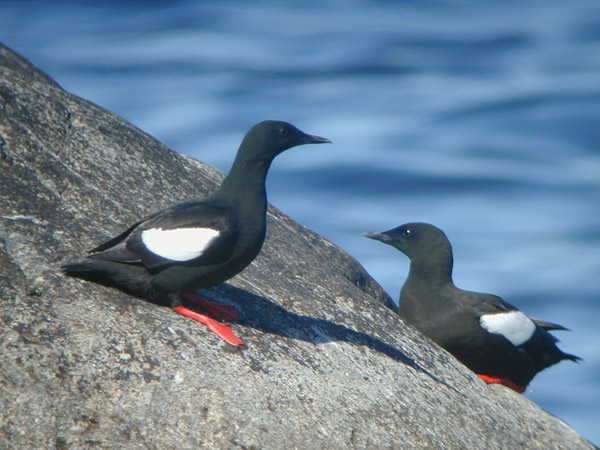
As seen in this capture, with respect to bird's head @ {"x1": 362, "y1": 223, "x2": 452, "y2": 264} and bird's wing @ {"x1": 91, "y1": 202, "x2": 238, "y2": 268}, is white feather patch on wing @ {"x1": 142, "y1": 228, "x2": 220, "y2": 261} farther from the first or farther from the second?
bird's head @ {"x1": 362, "y1": 223, "x2": 452, "y2": 264}

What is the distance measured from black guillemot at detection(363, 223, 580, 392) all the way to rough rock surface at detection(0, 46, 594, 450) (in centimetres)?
111

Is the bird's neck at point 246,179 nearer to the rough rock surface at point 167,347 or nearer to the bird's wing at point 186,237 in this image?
the bird's wing at point 186,237

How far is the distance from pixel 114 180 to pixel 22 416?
2332 mm

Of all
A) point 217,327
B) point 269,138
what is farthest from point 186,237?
point 269,138

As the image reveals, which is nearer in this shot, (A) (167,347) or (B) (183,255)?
(A) (167,347)

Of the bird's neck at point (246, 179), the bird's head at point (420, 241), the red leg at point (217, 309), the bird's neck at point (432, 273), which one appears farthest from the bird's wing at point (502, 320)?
the red leg at point (217, 309)

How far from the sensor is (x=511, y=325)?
7.25 metres

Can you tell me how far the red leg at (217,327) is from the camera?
14.8 ft

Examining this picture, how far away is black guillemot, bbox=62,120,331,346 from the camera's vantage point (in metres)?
4.56

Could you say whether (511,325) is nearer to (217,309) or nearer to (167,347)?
(217,309)

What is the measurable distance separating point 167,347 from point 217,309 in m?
0.61

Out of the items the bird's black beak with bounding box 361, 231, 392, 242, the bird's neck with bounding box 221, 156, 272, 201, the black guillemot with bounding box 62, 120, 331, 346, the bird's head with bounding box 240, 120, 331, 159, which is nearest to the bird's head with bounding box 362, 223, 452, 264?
the bird's black beak with bounding box 361, 231, 392, 242

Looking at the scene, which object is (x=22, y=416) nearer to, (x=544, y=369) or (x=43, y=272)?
(x=43, y=272)

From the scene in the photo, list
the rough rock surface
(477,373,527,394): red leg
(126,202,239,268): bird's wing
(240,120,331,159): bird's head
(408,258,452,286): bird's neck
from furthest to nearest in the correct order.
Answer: (408,258,452,286): bird's neck < (477,373,527,394): red leg < (240,120,331,159): bird's head < (126,202,239,268): bird's wing < the rough rock surface
